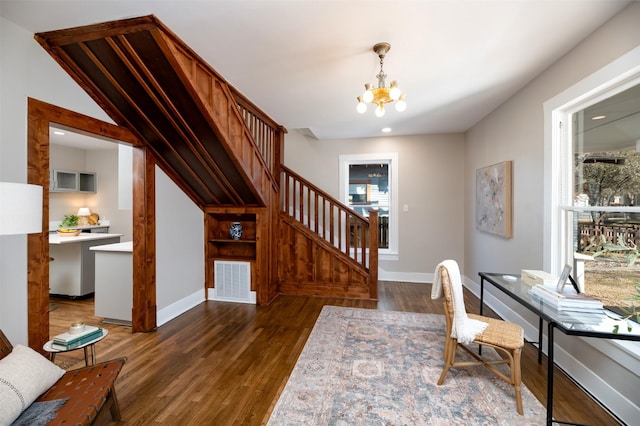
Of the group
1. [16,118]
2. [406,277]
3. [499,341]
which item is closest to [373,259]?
[406,277]

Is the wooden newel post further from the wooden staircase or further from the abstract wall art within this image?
the abstract wall art

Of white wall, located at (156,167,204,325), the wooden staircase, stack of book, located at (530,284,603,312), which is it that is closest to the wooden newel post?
the wooden staircase

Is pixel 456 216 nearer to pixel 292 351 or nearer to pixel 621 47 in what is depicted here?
pixel 621 47

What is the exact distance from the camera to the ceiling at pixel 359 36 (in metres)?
1.72

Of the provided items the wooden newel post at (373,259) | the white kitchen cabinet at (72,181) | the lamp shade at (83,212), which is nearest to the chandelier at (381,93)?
the wooden newel post at (373,259)

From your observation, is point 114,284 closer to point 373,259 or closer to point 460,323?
point 373,259

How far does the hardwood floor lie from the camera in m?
1.82

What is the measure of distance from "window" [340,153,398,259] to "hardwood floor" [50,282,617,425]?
1521mm

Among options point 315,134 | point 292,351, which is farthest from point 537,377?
point 315,134

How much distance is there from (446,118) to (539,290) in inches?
107

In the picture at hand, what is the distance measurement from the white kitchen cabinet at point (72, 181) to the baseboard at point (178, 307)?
3.83 meters

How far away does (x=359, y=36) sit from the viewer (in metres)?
2.01

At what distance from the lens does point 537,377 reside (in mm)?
2184

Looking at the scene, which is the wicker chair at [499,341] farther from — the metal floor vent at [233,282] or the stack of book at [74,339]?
the metal floor vent at [233,282]
